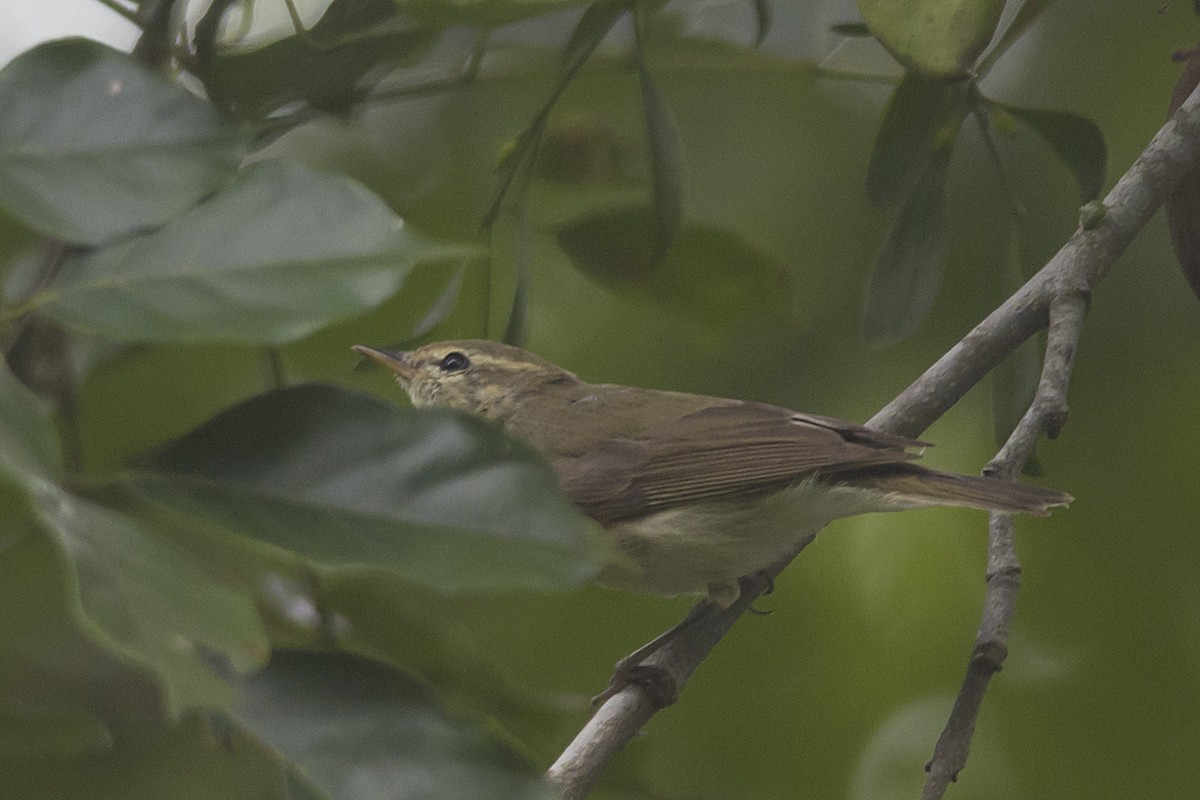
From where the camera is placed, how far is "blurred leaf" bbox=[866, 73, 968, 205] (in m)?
2.31

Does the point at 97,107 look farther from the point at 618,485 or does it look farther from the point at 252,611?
the point at 618,485

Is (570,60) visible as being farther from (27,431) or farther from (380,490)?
(27,431)

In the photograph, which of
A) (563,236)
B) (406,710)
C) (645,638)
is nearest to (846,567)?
(645,638)

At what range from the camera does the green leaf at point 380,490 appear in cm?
98

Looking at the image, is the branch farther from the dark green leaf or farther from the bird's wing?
the dark green leaf

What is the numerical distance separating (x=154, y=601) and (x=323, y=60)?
148cm

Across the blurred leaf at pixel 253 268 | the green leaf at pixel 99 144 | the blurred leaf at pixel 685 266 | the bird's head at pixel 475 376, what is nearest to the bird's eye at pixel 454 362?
the bird's head at pixel 475 376

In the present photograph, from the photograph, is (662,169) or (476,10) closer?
(476,10)

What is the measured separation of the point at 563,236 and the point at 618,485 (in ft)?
1.76

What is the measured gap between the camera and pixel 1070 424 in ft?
11.0

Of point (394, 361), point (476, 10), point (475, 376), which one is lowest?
point (475, 376)

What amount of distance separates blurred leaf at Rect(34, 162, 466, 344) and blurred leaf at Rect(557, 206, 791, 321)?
1531mm

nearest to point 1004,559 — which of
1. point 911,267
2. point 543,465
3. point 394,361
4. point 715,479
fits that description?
point 911,267

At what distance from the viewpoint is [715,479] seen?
9.02ft
